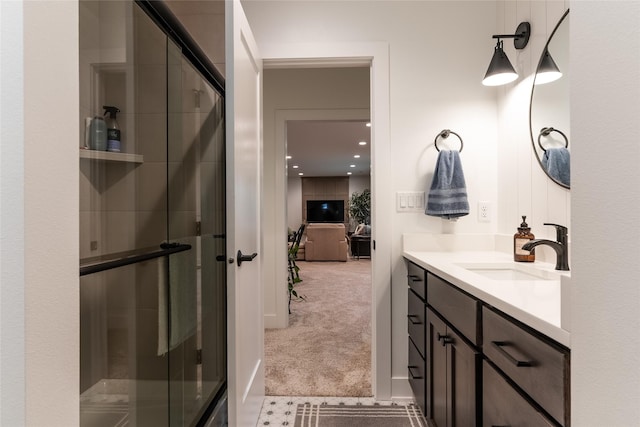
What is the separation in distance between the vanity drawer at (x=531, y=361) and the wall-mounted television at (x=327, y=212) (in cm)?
1030

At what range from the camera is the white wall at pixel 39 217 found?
21.7 inches

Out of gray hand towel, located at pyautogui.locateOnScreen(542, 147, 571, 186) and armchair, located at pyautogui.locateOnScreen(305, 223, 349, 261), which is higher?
gray hand towel, located at pyautogui.locateOnScreen(542, 147, 571, 186)

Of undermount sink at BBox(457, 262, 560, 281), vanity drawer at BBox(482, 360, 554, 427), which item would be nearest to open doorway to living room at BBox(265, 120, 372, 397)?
undermount sink at BBox(457, 262, 560, 281)

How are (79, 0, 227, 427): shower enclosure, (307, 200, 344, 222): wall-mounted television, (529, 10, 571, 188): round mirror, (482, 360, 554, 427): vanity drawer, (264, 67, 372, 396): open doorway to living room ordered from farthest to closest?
(307, 200, 344, 222): wall-mounted television → (264, 67, 372, 396): open doorway to living room → (79, 0, 227, 427): shower enclosure → (529, 10, 571, 188): round mirror → (482, 360, 554, 427): vanity drawer

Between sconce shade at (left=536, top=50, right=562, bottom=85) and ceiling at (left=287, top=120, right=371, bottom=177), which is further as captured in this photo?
ceiling at (left=287, top=120, right=371, bottom=177)

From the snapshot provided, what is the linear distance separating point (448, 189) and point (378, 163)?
433 mm

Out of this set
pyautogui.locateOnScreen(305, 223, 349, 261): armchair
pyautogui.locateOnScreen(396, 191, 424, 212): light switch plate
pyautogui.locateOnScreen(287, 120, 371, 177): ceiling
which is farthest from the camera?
pyautogui.locateOnScreen(305, 223, 349, 261): armchair

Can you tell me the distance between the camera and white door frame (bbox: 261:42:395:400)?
78.0 inches

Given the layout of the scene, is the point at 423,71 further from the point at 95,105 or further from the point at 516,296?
the point at 95,105

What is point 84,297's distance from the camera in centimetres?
→ 150

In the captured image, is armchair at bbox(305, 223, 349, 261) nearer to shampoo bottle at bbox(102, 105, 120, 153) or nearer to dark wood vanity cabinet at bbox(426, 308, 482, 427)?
dark wood vanity cabinet at bbox(426, 308, 482, 427)

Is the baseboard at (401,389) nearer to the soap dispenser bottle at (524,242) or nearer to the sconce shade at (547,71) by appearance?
the soap dispenser bottle at (524,242)

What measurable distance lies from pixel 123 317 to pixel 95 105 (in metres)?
1.06

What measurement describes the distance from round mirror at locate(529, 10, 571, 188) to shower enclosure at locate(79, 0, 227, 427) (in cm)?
170
